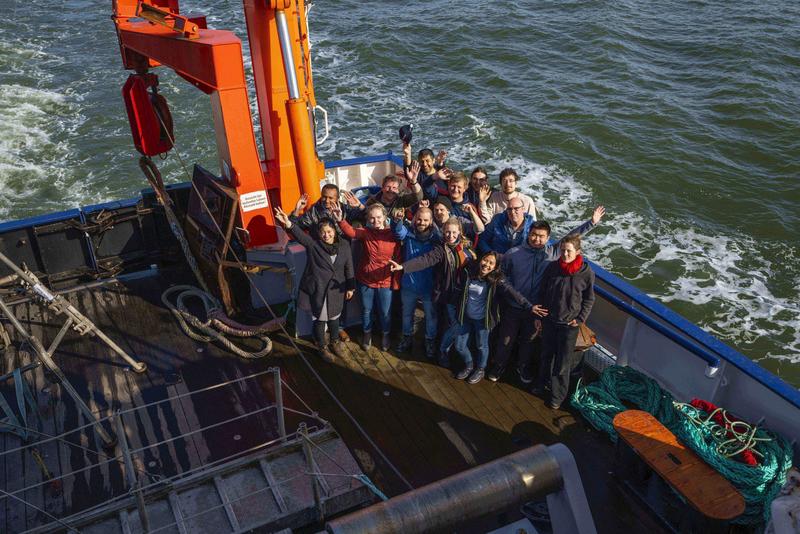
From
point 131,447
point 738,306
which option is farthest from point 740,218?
point 131,447

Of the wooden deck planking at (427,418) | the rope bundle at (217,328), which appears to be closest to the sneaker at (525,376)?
the wooden deck planking at (427,418)

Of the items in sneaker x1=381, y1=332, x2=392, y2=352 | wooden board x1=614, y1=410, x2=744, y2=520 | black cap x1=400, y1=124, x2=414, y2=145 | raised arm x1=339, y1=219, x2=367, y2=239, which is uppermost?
black cap x1=400, y1=124, x2=414, y2=145

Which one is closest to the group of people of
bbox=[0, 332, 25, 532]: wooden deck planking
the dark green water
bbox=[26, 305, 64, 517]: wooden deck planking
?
bbox=[26, 305, 64, 517]: wooden deck planking

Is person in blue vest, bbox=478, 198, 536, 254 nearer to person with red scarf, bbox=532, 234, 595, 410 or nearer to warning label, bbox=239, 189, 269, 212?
person with red scarf, bbox=532, 234, 595, 410

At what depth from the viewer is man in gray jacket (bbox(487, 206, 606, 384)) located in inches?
249

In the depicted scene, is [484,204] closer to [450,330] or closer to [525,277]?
[525,277]

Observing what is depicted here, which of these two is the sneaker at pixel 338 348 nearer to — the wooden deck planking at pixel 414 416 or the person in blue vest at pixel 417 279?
the wooden deck planking at pixel 414 416

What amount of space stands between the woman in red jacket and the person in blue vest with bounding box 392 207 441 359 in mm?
116

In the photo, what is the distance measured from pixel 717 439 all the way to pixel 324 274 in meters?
3.96

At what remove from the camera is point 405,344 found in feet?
24.7

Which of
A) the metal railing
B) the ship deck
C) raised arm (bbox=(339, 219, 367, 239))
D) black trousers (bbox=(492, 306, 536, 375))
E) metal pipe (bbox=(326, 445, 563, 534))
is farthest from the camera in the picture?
raised arm (bbox=(339, 219, 367, 239))

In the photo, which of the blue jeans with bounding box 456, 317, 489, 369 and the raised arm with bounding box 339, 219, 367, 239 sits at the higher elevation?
the raised arm with bounding box 339, 219, 367, 239

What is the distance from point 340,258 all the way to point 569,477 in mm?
4462

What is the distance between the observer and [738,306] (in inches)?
547
